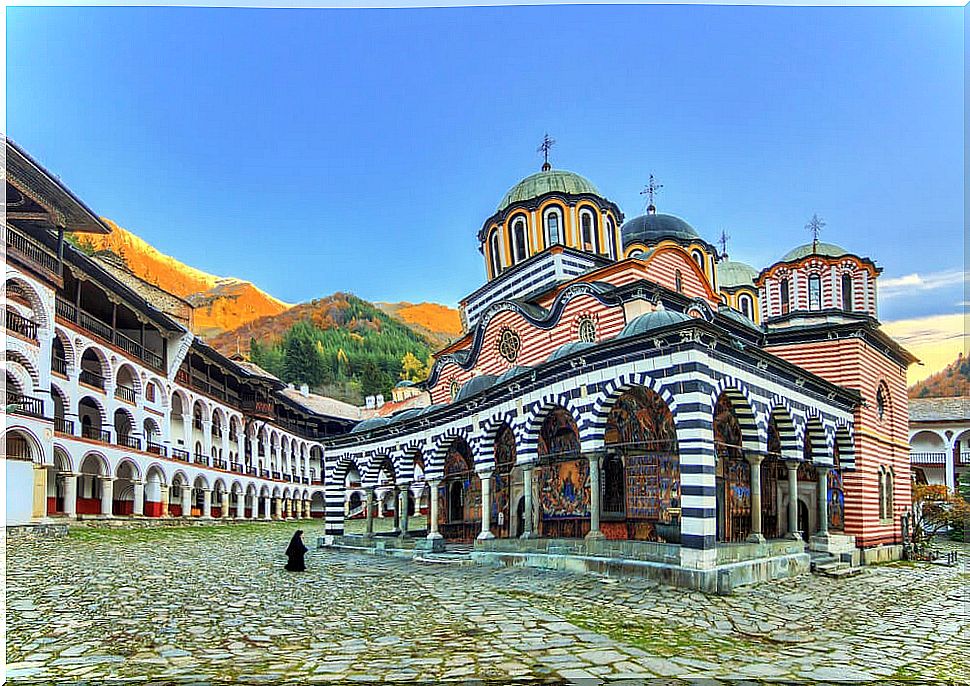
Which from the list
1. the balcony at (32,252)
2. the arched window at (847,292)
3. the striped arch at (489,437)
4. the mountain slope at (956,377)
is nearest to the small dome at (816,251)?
the arched window at (847,292)

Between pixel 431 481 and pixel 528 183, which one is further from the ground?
pixel 528 183

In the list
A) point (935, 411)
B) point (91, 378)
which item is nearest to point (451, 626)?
point (91, 378)

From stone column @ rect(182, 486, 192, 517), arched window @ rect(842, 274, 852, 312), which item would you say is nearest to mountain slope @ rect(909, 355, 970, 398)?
arched window @ rect(842, 274, 852, 312)

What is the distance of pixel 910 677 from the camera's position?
231 inches

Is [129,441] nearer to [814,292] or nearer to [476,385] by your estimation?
[476,385]

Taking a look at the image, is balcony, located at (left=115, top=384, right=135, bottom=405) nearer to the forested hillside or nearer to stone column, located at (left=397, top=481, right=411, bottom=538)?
the forested hillside

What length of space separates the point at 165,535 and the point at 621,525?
12.7 m

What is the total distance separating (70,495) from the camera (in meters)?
21.8

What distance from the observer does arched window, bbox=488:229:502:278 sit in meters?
21.5

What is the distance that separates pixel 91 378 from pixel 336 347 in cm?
1529

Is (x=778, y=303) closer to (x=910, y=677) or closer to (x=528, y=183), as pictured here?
(x=528, y=183)

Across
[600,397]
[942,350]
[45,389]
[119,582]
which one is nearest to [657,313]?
[600,397]

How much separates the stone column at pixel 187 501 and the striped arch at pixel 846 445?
23581mm

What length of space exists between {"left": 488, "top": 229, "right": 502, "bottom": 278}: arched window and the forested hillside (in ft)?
16.3
